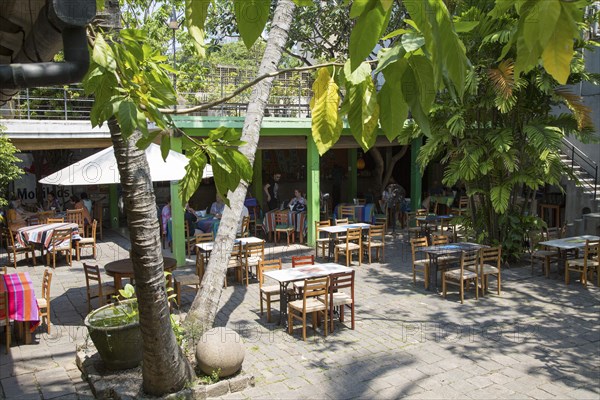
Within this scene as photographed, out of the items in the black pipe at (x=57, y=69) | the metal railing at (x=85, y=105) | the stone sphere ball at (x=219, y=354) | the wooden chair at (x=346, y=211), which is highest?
the metal railing at (x=85, y=105)

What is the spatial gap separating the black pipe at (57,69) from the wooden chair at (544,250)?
11.4 m

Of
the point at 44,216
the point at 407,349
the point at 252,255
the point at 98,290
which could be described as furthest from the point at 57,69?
the point at 44,216

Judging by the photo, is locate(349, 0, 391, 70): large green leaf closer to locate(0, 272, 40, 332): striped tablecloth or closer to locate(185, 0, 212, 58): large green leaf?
locate(185, 0, 212, 58): large green leaf

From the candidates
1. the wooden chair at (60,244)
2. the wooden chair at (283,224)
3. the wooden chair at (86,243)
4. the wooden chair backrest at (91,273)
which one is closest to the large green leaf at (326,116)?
the wooden chair backrest at (91,273)

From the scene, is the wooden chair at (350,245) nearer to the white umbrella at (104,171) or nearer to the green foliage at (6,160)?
the white umbrella at (104,171)

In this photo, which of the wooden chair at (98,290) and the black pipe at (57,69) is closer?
the black pipe at (57,69)

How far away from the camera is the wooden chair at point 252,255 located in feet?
36.2

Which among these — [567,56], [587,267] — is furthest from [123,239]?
[567,56]

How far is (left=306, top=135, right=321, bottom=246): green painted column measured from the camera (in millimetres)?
15000

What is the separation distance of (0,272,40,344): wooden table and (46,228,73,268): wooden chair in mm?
4720

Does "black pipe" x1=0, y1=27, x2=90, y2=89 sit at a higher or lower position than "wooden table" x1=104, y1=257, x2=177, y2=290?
higher

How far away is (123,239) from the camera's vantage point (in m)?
16.6

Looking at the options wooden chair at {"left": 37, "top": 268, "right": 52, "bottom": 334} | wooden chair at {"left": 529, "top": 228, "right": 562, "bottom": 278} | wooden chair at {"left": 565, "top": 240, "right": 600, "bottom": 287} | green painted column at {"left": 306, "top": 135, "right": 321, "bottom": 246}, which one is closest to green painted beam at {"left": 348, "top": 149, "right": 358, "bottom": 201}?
green painted column at {"left": 306, "top": 135, "right": 321, "bottom": 246}

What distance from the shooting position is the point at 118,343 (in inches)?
258
